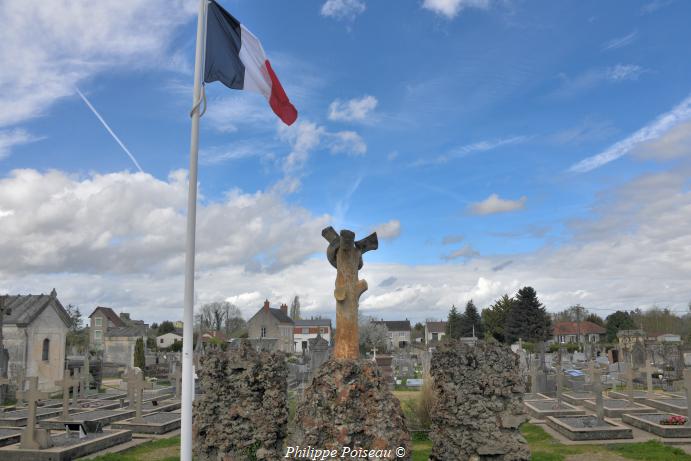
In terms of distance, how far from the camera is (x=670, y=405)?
63.5 ft

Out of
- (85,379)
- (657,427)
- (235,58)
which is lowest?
(657,427)

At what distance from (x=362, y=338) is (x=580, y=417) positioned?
2185 inches

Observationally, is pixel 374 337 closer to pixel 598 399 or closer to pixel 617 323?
pixel 617 323

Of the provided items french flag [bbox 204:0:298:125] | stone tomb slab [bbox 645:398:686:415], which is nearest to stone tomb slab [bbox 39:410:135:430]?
french flag [bbox 204:0:298:125]

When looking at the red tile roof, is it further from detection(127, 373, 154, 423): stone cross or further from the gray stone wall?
the gray stone wall

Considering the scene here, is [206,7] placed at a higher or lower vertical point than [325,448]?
higher

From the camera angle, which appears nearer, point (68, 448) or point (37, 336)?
point (68, 448)

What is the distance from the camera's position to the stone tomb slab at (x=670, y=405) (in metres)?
18.7

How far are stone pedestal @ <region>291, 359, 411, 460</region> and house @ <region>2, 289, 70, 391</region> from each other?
1110 inches

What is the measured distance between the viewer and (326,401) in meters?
6.96

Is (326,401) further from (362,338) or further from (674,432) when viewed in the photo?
(362,338)

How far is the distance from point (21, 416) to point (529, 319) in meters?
41.4

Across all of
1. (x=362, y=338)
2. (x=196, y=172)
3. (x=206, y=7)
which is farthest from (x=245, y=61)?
(x=362, y=338)

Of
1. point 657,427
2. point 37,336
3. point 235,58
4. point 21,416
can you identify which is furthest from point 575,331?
point 235,58
